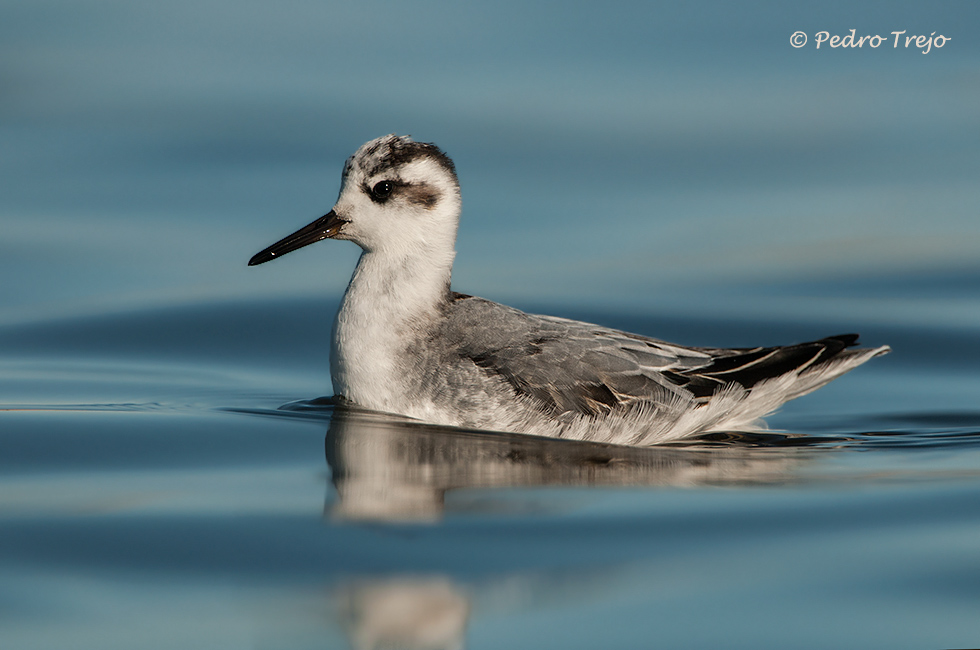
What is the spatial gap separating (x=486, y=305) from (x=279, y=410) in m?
1.58

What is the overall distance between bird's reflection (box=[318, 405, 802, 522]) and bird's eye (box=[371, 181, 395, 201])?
54.2 inches

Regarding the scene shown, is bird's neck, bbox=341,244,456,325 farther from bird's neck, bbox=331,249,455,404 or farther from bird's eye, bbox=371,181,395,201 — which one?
bird's eye, bbox=371,181,395,201

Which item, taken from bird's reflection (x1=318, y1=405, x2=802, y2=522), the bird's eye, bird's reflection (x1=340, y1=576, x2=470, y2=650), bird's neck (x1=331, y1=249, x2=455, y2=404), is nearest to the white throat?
bird's neck (x1=331, y1=249, x2=455, y2=404)

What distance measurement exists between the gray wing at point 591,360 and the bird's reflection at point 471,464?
326mm

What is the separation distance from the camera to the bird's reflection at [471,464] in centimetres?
682

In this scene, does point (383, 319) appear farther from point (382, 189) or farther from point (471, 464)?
point (471, 464)

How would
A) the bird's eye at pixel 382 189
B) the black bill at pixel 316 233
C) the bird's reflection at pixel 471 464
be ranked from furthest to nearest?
the black bill at pixel 316 233 → the bird's eye at pixel 382 189 → the bird's reflection at pixel 471 464

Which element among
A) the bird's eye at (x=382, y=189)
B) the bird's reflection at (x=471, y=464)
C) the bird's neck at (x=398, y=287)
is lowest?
the bird's reflection at (x=471, y=464)

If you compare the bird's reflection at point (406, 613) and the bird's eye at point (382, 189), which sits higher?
the bird's eye at point (382, 189)

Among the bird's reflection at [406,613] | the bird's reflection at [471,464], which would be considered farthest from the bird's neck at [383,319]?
the bird's reflection at [406,613]

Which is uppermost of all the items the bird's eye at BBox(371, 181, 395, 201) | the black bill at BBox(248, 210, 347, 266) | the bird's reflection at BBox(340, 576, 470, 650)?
the bird's eye at BBox(371, 181, 395, 201)

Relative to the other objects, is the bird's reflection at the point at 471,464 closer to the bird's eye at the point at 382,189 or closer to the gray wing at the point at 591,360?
the gray wing at the point at 591,360

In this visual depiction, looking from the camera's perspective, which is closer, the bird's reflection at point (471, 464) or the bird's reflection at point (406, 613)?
the bird's reflection at point (406, 613)

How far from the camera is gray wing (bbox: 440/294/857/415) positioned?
8.00 meters
